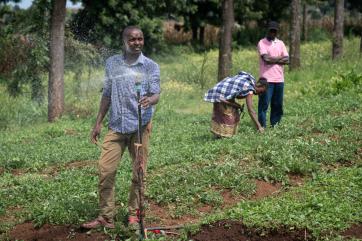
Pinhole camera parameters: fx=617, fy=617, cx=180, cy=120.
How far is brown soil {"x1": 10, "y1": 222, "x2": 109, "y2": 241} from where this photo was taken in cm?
594

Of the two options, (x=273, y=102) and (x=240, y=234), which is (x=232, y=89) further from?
(x=240, y=234)

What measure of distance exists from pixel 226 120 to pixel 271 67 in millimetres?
1362

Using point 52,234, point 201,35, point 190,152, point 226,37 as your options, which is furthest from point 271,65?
point 201,35

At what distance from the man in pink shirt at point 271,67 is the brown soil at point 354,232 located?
15.9 ft

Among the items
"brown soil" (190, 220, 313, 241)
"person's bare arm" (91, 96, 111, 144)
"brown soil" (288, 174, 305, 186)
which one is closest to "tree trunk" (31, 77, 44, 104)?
"brown soil" (288, 174, 305, 186)

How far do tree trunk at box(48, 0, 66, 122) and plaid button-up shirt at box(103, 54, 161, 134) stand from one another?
8.51 m

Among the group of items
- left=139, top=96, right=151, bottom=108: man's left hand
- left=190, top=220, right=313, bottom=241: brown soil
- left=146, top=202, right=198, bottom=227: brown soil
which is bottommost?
left=146, top=202, right=198, bottom=227: brown soil

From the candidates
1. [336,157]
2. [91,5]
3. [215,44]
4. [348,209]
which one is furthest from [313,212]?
[215,44]

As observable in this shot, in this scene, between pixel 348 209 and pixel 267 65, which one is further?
pixel 267 65

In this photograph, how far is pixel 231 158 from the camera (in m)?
8.21

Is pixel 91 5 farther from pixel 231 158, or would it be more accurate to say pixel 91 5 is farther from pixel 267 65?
pixel 231 158

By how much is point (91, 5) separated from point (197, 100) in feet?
40.3

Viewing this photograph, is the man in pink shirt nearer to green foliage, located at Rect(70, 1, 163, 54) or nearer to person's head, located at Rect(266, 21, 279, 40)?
person's head, located at Rect(266, 21, 279, 40)

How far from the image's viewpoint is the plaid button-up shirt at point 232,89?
965 centimetres
